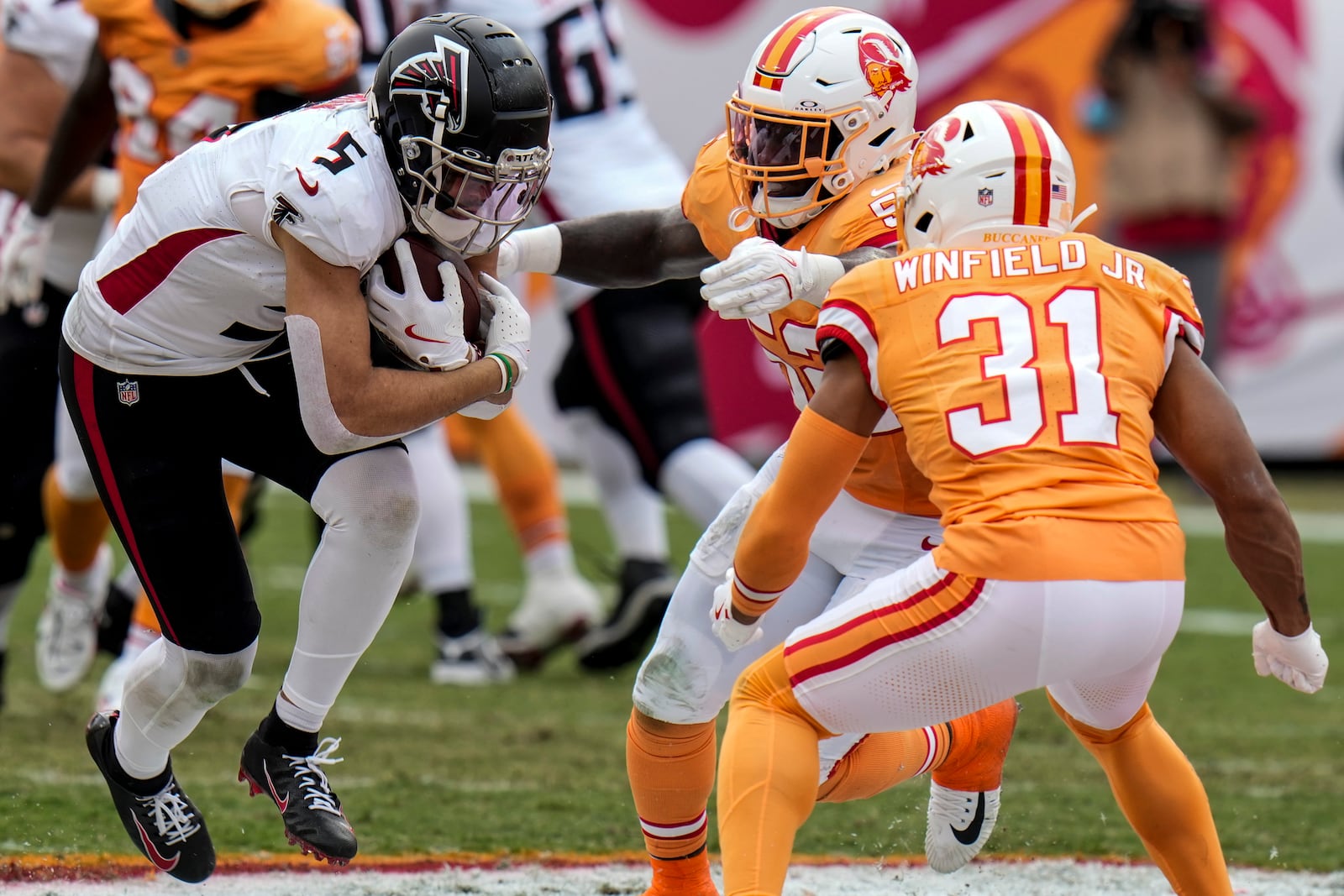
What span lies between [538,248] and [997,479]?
1327 mm

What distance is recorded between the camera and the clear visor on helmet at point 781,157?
3.39 meters

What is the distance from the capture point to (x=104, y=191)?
526cm

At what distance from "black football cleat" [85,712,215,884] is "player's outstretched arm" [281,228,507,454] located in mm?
875

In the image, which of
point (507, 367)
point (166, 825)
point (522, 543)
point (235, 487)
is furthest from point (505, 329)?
point (522, 543)

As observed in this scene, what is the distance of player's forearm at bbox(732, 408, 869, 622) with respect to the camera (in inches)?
115

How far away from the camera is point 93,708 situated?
552cm

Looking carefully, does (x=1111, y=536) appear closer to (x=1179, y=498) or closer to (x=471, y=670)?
(x=471, y=670)

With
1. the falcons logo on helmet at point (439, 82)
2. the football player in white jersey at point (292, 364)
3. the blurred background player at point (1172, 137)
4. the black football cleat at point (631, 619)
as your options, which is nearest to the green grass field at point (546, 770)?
the black football cleat at point (631, 619)

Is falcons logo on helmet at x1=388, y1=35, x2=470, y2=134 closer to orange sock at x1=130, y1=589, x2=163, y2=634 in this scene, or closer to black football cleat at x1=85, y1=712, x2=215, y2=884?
black football cleat at x1=85, y1=712, x2=215, y2=884

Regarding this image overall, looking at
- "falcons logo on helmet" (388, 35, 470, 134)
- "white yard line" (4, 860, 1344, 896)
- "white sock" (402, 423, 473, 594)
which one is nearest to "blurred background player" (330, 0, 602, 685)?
"white sock" (402, 423, 473, 594)

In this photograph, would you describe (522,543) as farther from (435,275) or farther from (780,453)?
(435,275)

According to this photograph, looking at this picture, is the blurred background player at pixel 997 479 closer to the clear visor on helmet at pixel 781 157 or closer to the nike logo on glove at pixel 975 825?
the clear visor on helmet at pixel 781 157

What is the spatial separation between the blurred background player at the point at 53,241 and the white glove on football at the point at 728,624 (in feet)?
9.24

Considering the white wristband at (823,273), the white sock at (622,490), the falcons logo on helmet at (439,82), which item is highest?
the falcons logo on helmet at (439,82)
